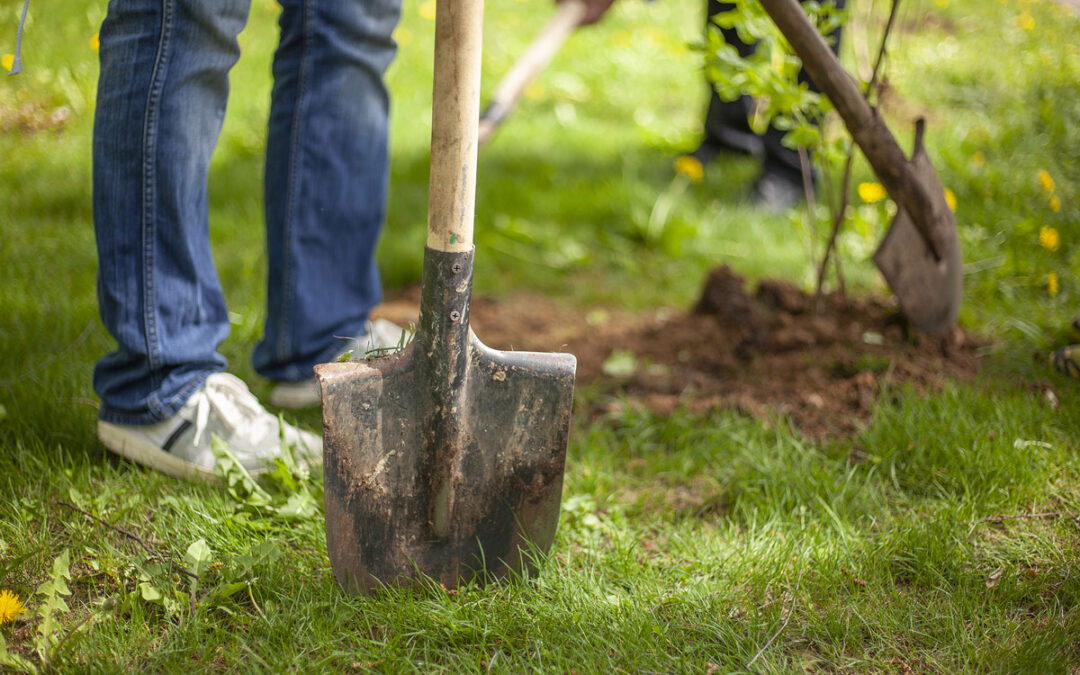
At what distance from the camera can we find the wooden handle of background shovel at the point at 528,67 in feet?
10.2

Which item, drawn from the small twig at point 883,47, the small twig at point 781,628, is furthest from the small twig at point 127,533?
the small twig at point 883,47

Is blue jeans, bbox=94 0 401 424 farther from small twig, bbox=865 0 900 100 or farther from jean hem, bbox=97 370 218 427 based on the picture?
small twig, bbox=865 0 900 100

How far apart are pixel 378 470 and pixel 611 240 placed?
202 cm

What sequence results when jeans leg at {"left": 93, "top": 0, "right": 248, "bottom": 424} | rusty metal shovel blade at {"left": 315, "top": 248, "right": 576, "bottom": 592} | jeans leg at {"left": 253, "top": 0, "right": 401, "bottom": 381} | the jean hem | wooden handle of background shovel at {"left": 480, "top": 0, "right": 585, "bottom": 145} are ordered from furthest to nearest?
wooden handle of background shovel at {"left": 480, "top": 0, "right": 585, "bottom": 145}
jeans leg at {"left": 253, "top": 0, "right": 401, "bottom": 381}
the jean hem
jeans leg at {"left": 93, "top": 0, "right": 248, "bottom": 424}
rusty metal shovel blade at {"left": 315, "top": 248, "right": 576, "bottom": 592}

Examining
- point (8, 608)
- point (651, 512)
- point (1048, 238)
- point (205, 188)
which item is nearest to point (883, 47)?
point (1048, 238)

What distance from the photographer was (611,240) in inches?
127

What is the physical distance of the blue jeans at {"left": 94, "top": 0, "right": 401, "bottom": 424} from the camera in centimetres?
151

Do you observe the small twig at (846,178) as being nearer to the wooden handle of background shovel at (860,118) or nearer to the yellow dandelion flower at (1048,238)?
the wooden handle of background shovel at (860,118)

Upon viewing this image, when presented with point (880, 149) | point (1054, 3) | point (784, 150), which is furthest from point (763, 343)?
point (1054, 3)

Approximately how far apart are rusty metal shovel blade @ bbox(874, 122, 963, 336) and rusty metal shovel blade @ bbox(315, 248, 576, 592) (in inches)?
43.3

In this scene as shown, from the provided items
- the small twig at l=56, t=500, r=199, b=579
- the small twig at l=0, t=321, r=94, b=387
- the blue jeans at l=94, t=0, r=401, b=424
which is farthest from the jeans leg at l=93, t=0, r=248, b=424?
the small twig at l=0, t=321, r=94, b=387

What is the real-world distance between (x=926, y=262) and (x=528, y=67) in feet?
6.20

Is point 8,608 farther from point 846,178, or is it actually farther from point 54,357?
point 846,178

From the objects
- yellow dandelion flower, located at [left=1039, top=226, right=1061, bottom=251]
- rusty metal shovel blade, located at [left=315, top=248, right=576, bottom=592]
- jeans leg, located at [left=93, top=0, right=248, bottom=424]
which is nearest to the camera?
rusty metal shovel blade, located at [left=315, top=248, right=576, bottom=592]
